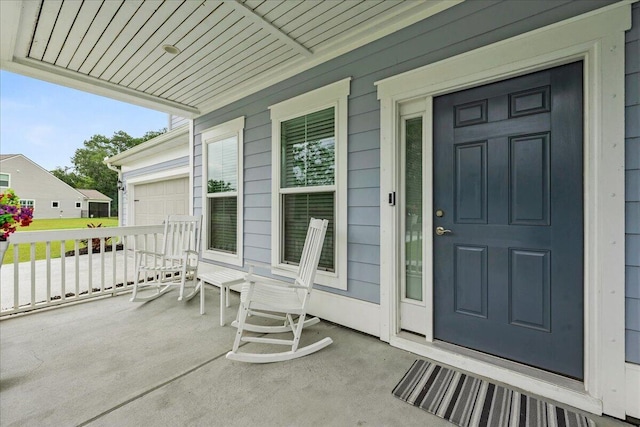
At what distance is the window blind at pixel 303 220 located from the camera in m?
2.70

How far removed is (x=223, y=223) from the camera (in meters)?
3.93

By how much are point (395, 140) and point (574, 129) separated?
1.07 metres

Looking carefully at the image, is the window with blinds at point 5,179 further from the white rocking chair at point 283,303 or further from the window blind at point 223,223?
the white rocking chair at point 283,303

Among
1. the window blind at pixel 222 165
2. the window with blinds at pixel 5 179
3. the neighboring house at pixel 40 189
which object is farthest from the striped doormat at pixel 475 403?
the window with blinds at pixel 5 179

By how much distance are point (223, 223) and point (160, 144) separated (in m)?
2.92

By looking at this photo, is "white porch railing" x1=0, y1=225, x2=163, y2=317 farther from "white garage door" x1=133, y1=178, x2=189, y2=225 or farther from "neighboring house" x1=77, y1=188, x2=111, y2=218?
"neighboring house" x1=77, y1=188, x2=111, y2=218

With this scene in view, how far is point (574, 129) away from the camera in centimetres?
156

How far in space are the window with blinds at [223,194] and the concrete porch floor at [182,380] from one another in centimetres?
146

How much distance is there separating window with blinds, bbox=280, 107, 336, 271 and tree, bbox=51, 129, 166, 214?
14404mm

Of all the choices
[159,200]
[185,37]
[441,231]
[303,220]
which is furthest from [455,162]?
[159,200]

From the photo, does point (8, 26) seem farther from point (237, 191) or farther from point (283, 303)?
point (283, 303)

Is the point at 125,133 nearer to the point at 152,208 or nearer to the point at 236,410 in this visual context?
the point at 152,208

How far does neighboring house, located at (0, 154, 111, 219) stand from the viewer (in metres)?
9.05

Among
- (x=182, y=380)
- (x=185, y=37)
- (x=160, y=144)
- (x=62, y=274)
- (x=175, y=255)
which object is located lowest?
(x=182, y=380)
